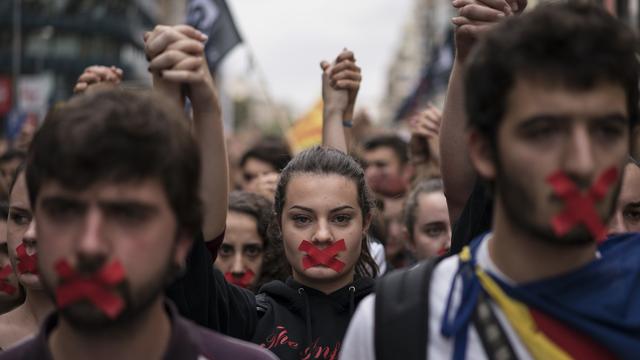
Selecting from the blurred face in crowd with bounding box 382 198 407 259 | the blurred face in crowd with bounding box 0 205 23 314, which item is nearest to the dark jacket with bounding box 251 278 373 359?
the blurred face in crowd with bounding box 0 205 23 314

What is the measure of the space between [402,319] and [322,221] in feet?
5.96

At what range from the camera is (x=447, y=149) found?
11.3 feet

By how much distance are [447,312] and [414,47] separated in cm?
12580

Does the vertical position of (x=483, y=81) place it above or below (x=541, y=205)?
above

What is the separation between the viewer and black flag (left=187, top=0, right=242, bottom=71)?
357 inches

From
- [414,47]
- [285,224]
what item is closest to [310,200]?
[285,224]

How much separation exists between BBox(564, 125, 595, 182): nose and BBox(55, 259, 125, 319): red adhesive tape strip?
107 centimetres

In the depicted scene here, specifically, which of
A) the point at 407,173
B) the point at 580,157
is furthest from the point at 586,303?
the point at 407,173

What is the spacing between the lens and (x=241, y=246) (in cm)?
564

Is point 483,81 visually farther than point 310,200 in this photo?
No

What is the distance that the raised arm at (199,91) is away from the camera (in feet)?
9.86

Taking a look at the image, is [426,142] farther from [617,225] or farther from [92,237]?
[92,237]

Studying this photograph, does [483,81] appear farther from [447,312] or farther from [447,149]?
[447,149]

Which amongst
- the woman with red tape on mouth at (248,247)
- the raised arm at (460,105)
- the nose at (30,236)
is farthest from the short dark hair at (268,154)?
the raised arm at (460,105)
